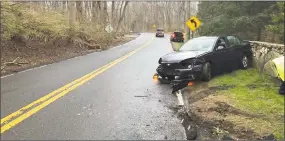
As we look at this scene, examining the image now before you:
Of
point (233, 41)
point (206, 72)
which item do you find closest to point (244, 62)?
point (233, 41)

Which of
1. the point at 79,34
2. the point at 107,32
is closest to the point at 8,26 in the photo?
the point at 79,34

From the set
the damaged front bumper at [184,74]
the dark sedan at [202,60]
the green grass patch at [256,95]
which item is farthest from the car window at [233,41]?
the damaged front bumper at [184,74]

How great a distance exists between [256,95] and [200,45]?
3.72 metres

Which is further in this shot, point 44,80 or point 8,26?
point 8,26

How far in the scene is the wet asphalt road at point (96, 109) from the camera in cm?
551

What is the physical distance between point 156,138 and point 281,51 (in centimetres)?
698

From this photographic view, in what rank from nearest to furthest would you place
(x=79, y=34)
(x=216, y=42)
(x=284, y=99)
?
(x=284, y=99) < (x=216, y=42) < (x=79, y=34)

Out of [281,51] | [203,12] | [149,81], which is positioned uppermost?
[203,12]

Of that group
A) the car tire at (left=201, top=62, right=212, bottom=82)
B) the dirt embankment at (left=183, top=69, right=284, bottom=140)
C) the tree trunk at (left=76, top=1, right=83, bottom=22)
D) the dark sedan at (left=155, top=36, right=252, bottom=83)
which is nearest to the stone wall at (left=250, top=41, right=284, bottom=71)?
the dark sedan at (left=155, top=36, right=252, bottom=83)

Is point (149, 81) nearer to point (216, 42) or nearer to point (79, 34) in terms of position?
point (216, 42)

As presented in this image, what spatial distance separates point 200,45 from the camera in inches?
464

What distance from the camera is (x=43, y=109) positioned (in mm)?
6930

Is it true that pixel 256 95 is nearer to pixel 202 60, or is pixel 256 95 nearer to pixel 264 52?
pixel 202 60

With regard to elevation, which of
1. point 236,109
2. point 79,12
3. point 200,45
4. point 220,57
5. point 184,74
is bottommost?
point 236,109
